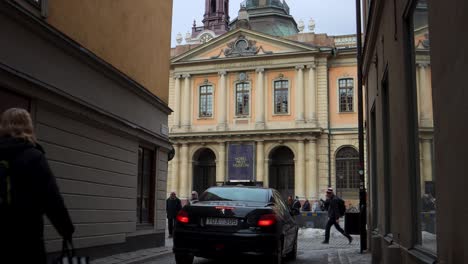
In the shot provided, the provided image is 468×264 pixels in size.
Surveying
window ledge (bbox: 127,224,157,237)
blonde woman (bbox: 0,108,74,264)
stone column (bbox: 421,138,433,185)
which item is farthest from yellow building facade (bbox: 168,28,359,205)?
blonde woman (bbox: 0,108,74,264)

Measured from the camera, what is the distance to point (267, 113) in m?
42.3

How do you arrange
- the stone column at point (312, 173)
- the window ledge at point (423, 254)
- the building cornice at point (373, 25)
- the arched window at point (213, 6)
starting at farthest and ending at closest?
the arched window at point (213, 6) < the stone column at point (312, 173) < the building cornice at point (373, 25) < the window ledge at point (423, 254)

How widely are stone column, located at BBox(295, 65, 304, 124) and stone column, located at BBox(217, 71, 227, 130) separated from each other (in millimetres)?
5986

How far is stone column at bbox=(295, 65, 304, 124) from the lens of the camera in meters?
41.2

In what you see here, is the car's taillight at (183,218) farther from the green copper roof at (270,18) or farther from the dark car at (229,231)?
the green copper roof at (270,18)

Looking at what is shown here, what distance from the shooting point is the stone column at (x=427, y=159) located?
5.68 m

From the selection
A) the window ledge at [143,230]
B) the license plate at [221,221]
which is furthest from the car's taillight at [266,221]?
the window ledge at [143,230]

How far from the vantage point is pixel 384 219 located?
989cm

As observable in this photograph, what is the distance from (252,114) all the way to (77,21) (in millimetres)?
32586

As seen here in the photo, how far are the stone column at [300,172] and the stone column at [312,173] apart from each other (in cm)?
39

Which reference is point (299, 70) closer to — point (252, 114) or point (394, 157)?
point (252, 114)

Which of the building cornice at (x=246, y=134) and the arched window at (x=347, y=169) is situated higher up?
the building cornice at (x=246, y=134)

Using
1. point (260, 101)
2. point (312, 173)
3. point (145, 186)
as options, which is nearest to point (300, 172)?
point (312, 173)

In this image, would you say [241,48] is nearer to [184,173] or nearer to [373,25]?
[184,173]
